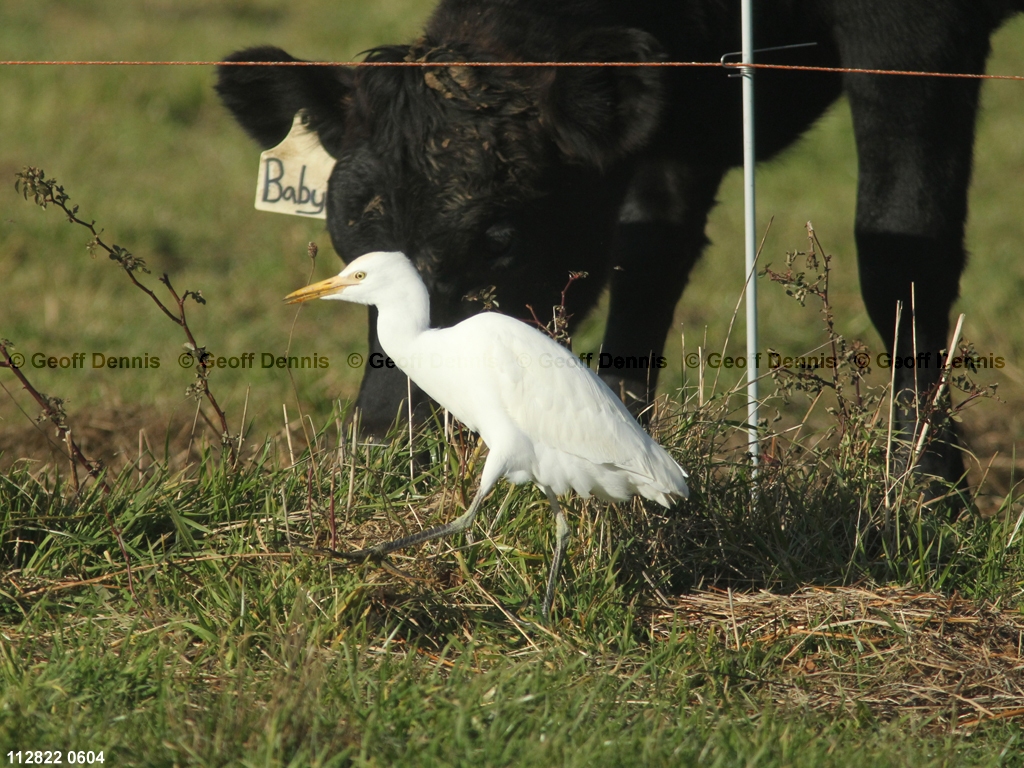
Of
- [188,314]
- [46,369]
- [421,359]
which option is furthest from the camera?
[188,314]

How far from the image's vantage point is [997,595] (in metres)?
3.20

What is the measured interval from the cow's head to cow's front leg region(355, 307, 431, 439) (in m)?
0.28

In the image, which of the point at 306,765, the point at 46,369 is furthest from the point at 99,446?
the point at 306,765

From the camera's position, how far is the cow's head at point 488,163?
3.66 metres

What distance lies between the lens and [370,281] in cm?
→ 284

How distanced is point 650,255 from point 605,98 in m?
1.00

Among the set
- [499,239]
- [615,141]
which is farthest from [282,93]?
[615,141]

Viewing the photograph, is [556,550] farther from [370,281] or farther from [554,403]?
[370,281]

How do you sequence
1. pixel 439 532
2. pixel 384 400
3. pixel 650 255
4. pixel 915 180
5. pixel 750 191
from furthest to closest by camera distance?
pixel 650 255 < pixel 915 180 < pixel 384 400 < pixel 750 191 < pixel 439 532

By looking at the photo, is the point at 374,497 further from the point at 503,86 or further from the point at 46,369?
the point at 46,369

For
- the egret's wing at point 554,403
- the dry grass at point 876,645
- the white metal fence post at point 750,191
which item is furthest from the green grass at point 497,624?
the egret's wing at point 554,403

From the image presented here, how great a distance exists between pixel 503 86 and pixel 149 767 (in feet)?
7.58

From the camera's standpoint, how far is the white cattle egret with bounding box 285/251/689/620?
9.17 ft

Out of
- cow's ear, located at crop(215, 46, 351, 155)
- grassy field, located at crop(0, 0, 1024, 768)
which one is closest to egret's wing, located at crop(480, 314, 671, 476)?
grassy field, located at crop(0, 0, 1024, 768)
